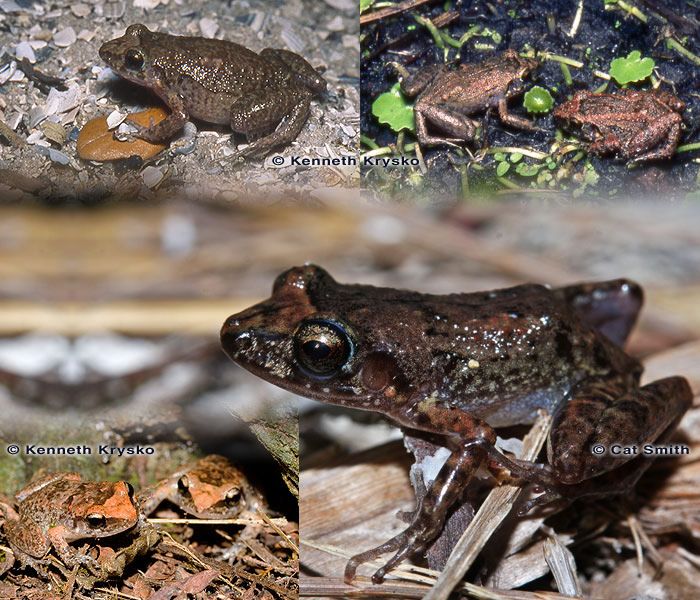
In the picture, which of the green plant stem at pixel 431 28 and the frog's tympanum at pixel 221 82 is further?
the green plant stem at pixel 431 28

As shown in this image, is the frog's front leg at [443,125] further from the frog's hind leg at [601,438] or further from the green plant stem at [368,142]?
the frog's hind leg at [601,438]

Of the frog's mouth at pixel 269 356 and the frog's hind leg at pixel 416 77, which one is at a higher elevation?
the frog's hind leg at pixel 416 77

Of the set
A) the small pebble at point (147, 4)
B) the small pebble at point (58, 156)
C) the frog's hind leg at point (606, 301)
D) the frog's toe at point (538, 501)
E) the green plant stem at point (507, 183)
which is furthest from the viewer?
the frog's hind leg at point (606, 301)

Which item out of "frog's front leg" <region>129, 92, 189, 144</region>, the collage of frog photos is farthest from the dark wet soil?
"frog's front leg" <region>129, 92, 189, 144</region>

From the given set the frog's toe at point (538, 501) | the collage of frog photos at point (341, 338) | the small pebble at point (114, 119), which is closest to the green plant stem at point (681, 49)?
the collage of frog photos at point (341, 338)

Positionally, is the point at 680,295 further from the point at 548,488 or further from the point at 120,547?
the point at 120,547

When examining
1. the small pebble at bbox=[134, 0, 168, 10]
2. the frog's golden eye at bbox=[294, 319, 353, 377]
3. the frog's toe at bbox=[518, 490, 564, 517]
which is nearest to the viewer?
the frog's golden eye at bbox=[294, 319, 353, 377]

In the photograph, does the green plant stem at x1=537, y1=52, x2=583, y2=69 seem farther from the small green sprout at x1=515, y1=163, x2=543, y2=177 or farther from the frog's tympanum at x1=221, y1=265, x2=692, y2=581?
the frog's tympanum at x1=221, y1=265, x2=692, y2=581
